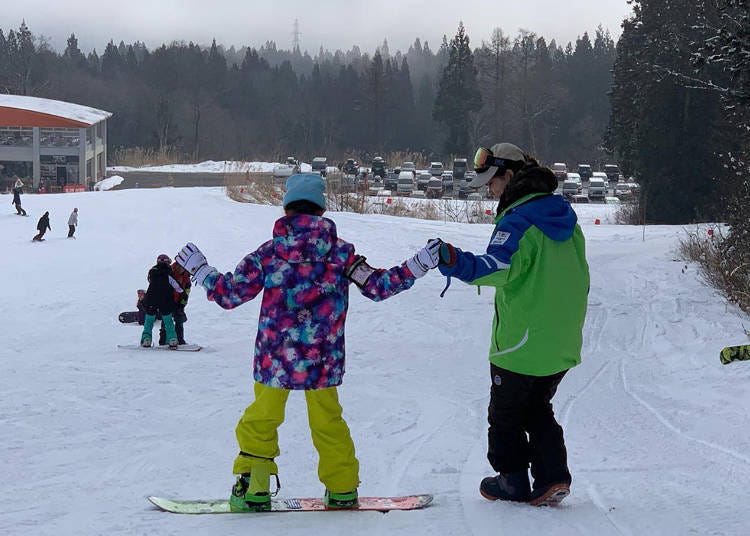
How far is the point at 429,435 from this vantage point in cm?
619

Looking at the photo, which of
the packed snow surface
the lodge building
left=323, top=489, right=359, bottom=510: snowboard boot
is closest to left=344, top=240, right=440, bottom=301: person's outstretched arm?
the packed snow surface

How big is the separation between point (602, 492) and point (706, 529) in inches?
27.5

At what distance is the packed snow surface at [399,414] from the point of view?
13.5 ft

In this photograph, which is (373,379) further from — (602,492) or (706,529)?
(706,529)

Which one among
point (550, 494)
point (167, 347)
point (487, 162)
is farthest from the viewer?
point (167, 347)

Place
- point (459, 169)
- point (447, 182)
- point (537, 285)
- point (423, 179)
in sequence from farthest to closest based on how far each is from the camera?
point (459, 169), point (423, 179), point (447, 182), point (537, 285)

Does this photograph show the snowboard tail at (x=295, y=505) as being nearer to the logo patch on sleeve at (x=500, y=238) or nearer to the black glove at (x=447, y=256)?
the black glove at (x=447, y=256)

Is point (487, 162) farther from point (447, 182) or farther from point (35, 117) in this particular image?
point (35, 117)

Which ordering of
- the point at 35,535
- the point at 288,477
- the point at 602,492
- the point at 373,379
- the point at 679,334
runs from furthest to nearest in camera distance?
1. the point at 679,334
2. the point at 373,379
3. the point at 288,477
4. the point at 602,492
5. the point at 35,535

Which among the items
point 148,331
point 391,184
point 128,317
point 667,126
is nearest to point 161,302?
point 148,331

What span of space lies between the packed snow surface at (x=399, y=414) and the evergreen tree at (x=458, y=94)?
46.7 metres

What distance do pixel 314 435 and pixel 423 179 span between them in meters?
46.2

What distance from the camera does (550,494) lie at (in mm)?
4148

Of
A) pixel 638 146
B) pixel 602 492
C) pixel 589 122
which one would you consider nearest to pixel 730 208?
pixel 602 492
